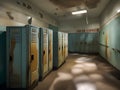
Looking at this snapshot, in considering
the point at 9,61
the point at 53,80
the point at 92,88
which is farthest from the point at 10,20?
the point at 92,88

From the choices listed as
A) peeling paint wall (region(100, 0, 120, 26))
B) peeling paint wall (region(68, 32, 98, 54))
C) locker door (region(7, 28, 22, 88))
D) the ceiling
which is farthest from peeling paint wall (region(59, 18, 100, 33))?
locker door (region(7, 28, 22, 88))

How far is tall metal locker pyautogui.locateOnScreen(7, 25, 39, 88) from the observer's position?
3.57m

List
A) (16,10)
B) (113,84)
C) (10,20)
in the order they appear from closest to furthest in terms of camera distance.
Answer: (113,84), (10,20), (16,10)

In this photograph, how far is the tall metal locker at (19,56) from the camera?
3572mm

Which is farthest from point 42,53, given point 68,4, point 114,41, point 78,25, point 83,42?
point 78,25

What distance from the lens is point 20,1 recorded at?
5.78 meters

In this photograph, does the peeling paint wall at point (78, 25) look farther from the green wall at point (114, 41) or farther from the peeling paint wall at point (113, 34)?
the green wall at point (114, 41)

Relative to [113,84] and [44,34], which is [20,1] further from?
[113,84]

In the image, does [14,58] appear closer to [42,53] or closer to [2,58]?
[2,58]

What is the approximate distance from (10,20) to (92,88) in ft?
12.1

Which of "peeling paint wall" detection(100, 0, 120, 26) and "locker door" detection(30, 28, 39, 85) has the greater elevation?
"peeling paint wall" detection(100, 0, 120, 26)

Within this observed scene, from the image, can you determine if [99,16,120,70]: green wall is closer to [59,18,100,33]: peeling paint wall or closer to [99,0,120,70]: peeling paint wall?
[99,0,120,70]: peeling paint wall

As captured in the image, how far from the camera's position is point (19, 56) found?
360cm

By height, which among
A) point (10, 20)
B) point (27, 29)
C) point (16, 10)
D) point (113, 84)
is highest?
point (16, 10)
